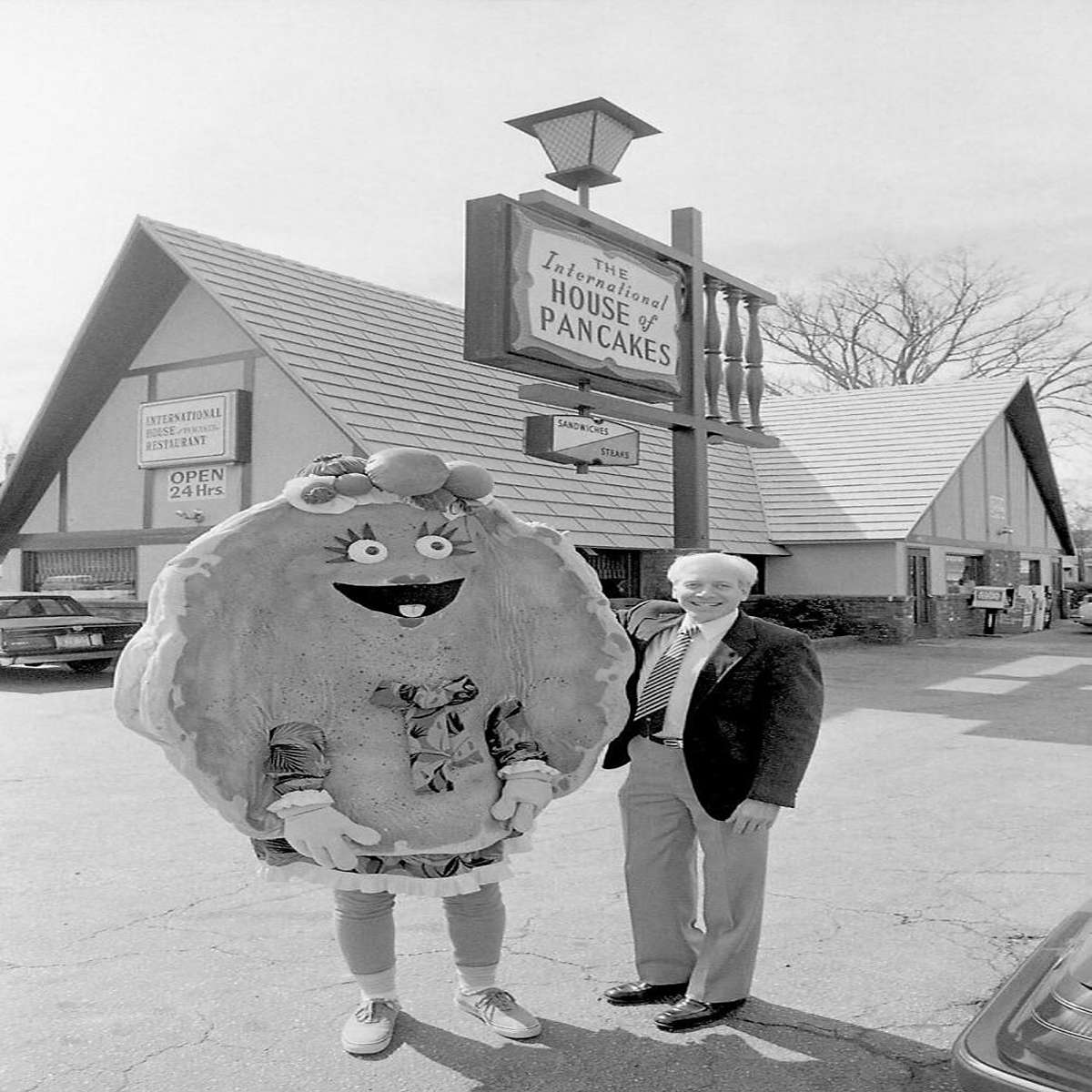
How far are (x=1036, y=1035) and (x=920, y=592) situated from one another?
65.1ft

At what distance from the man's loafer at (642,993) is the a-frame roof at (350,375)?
10163mm

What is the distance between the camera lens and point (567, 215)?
968cm

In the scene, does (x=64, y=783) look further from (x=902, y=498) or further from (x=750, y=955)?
(x=902, y=498)

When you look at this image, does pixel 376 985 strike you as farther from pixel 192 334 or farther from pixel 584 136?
pixel 192 334

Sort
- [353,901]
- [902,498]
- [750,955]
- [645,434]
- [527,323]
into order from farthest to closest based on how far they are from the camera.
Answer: [902,498] < [645,434] < [527,323] < [750,955] < [353,901]

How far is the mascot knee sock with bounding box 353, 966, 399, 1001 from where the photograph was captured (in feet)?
11.1

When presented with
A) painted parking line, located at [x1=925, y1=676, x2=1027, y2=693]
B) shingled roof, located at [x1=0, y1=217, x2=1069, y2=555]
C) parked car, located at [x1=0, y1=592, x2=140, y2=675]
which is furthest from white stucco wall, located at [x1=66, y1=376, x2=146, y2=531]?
painted parking line, located at [x1=925, y1=676, x2=1027, y2=693]

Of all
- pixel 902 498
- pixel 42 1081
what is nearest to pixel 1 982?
pixel 42 1081

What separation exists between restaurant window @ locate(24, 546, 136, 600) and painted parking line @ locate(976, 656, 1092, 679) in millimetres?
11831

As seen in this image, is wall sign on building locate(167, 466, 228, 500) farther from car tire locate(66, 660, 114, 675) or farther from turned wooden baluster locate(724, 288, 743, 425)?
turned wooden baluster locate(724, 288, 743, 425)

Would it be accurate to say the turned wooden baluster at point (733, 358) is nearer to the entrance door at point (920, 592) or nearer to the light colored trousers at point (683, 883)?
the light colored trousers at point (683, 883)

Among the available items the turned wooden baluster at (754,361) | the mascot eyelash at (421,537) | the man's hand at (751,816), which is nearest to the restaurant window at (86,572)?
the turned wooden baluster at (754,361)

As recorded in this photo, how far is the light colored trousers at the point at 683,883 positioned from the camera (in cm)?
351

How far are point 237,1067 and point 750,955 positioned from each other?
1.55 metres
